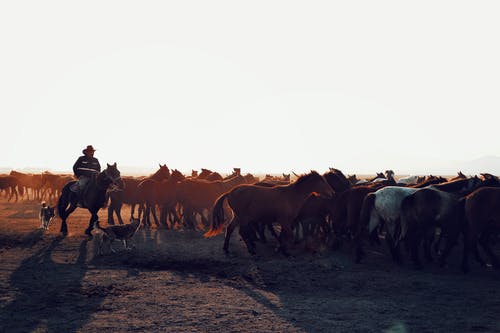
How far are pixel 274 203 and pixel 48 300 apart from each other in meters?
6.55

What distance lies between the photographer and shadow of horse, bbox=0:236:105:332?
6418mm

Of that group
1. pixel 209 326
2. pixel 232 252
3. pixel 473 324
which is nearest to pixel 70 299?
pixel 209 326

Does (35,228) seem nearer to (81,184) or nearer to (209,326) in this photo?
(81,184)

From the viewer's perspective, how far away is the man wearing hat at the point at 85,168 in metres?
15.1

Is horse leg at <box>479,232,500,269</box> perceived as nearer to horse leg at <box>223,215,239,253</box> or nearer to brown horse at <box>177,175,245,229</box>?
horse leg at <box>223,215,239,253</box>

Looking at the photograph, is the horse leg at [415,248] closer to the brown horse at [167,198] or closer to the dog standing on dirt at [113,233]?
the dog standing on dirt at [113,233]

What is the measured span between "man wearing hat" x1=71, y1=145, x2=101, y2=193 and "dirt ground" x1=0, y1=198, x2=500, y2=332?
2.78m

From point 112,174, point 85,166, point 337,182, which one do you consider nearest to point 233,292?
point 337,182

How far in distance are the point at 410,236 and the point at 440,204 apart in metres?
1.15

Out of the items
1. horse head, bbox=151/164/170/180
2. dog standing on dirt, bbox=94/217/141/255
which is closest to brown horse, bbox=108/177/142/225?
horse head, bbox=151/164/170/180

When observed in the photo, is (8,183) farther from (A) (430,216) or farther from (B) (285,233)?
(A) (430,216)

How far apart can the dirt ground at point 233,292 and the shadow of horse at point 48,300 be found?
2cm

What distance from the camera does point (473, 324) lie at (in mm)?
6512

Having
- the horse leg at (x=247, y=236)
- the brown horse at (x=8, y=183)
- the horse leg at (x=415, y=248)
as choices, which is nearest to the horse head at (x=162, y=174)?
the horse leg at (x=247, y=236)
